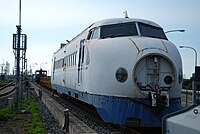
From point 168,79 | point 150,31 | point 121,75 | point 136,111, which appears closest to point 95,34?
point 150,31

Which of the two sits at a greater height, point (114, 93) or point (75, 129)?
point (114, 93)

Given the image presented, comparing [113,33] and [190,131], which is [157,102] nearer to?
[113,33]

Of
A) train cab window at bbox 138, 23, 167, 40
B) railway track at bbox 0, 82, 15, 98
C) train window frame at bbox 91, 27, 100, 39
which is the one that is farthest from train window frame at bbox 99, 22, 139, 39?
railway track at bbox 0, 82, 15, 98

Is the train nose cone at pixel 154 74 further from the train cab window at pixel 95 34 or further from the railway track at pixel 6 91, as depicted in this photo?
the railway track at pixel 6 91

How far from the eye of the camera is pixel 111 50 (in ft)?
31.1

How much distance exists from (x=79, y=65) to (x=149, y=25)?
3.15 metres

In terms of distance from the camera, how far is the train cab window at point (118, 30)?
10.5 meters

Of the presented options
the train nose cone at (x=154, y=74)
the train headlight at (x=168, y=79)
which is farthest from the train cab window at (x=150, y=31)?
the train headlight at (x=168, y=79)

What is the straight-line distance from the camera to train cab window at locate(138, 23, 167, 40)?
1057 centimetres

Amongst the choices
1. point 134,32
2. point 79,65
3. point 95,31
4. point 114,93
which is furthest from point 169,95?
point 79,65

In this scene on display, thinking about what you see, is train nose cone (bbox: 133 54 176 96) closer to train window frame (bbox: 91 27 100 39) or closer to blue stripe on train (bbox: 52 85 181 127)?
blue stripe on train (bbox: 52 85 181 127)

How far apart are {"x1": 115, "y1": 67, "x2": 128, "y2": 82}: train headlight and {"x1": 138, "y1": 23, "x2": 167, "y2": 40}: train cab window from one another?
1.91 metres

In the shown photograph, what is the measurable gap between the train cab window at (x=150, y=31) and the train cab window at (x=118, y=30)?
25 centimetres

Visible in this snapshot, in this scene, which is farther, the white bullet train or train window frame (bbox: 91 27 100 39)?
train window frame (bbox: 91 27 100 39)
